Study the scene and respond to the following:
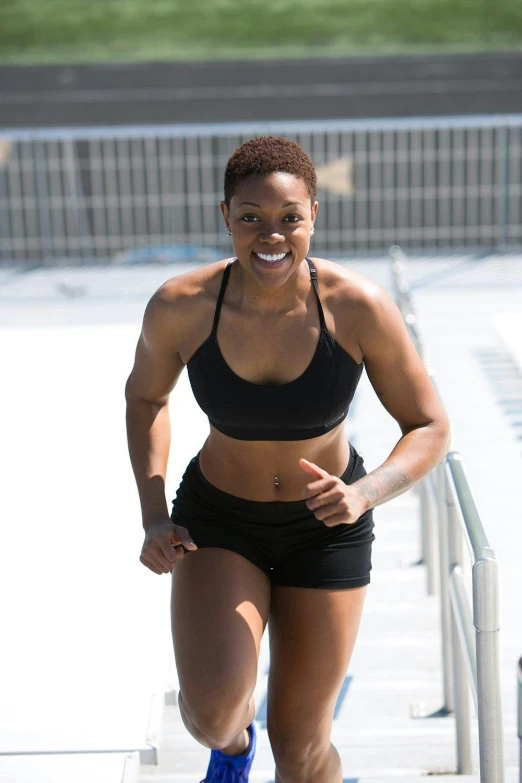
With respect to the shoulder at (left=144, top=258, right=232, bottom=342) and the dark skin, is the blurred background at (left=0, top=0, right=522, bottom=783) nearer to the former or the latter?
the dark skin

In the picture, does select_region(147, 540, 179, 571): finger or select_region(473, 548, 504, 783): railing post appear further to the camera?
select_region(147, 540, 179, 571): finger

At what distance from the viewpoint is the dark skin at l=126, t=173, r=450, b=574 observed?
2.29 meters

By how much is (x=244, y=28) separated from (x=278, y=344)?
26.7 m

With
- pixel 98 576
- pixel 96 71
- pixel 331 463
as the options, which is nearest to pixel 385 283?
pixel 98 576

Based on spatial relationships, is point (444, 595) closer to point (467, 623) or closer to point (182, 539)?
point (467, 623)

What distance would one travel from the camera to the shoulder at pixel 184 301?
8.02 ft

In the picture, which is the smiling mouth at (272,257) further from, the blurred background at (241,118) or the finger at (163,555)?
the blurred background at (241,118)

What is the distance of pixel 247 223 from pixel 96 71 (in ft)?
72.3

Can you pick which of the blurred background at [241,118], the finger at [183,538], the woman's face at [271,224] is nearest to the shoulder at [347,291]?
the woman's face at [271,224]

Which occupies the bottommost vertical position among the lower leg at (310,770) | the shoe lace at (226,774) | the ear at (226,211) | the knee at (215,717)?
the shoe lace at (226,774)

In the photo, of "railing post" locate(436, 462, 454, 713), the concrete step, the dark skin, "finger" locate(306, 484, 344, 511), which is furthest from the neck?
the concrete step

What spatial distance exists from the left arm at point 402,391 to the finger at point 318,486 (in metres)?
0.21

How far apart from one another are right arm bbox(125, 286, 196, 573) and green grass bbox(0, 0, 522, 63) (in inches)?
946

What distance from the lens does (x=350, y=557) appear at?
241cm
